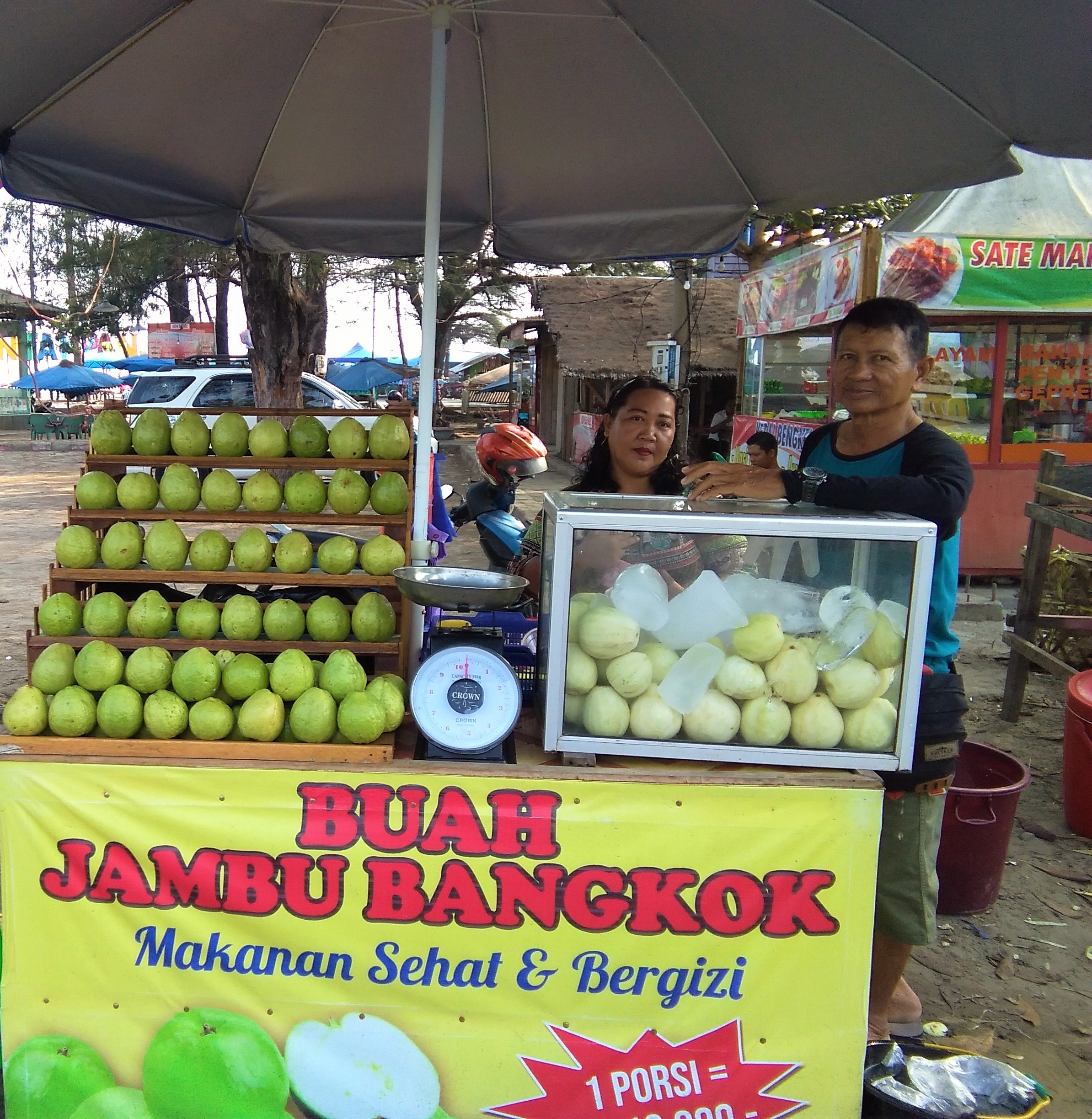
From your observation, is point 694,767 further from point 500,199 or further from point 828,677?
point 500,199

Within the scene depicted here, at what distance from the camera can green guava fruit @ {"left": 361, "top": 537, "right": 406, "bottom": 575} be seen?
2.43 meters

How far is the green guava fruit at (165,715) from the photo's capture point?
2.13 m

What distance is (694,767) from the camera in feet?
6.89

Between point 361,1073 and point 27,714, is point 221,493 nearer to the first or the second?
point 27,714

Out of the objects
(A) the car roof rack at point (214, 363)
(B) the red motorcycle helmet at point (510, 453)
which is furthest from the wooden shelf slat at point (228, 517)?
(A) the car roof rack at point (214, 363)

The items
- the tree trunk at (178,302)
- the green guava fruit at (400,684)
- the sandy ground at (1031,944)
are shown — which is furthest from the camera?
the tree trunk at (178,302)

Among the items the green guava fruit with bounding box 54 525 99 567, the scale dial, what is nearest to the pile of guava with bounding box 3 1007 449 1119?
the scale dial

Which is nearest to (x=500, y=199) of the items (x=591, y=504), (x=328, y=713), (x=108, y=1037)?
(x=591, y=504)

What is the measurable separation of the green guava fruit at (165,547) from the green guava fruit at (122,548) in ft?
0.10

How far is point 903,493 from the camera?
2072mm

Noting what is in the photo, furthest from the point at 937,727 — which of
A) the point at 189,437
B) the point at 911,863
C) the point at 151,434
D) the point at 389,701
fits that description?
the point at 151,434

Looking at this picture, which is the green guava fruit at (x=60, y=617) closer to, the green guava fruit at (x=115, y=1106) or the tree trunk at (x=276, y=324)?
the green guava fruit at (x=115, y=1106)

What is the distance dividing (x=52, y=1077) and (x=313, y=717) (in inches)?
38.9

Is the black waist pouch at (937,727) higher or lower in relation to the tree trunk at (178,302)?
lower
